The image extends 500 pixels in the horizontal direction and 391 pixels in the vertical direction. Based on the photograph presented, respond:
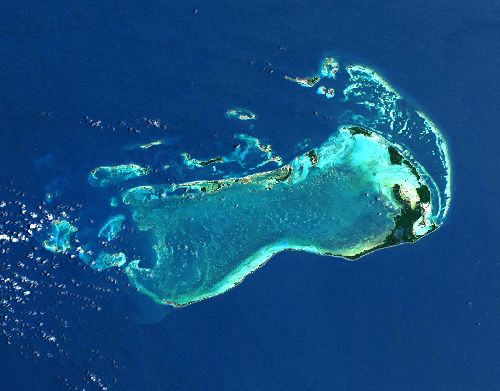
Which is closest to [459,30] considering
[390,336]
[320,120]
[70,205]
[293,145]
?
[320,120]

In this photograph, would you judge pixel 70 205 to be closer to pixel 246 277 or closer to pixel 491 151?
pixel 246 277

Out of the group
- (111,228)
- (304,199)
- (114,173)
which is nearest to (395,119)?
(304,199)

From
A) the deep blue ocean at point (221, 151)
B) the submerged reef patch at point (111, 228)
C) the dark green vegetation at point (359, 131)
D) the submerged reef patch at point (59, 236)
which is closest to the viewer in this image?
the deep blue ocean at point (221, 151)

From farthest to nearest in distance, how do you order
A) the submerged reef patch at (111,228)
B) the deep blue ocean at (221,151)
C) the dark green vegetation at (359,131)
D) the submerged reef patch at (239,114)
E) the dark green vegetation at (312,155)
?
the dark green vegetation at (359,131)
the dark green vegetation at (312,155)
the submerged reef patch at (239,114)
the submerged reef patch at (111,228)
the deep blue ocean at (221,151)

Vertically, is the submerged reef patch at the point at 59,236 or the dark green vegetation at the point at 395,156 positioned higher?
the dark green vegetation at the point at 395,156

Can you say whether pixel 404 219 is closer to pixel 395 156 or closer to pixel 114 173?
pixel 395 156

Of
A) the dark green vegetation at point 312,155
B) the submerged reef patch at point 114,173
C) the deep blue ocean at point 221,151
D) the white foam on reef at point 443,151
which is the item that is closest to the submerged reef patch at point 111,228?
the deep blue ocean at point 221,151

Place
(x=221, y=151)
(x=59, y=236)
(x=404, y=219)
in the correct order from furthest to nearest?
(x=404, y=219) → (x=221, y=151) → (x=59, y=236)

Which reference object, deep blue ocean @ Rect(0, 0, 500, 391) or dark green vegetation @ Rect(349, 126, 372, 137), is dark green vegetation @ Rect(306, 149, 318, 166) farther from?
dark green vegetation @ Rect(349, 126, 372, 137)

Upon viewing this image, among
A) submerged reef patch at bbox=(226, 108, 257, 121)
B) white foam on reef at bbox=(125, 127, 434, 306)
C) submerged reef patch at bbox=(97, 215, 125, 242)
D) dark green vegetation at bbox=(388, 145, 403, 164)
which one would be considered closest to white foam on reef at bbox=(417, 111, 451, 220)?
white foam on reef at bbox=(125, 127, 434, 306)

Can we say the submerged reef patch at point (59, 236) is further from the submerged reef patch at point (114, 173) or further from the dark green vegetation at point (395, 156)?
the dark green vegetation at point (395, 156)
